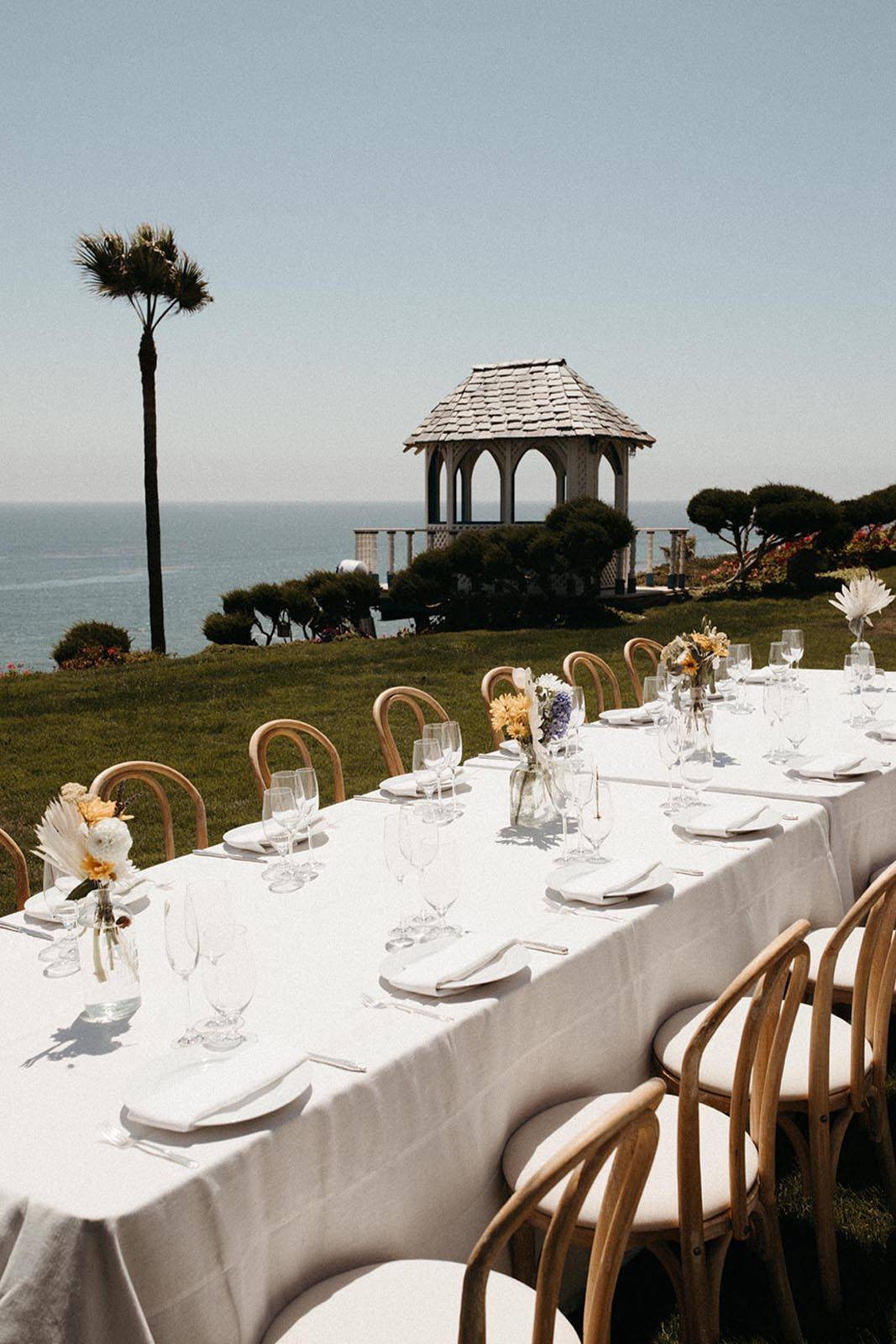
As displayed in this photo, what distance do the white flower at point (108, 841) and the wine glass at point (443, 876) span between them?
0.72 m

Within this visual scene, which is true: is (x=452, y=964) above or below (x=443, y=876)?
below

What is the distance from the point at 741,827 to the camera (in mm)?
3598

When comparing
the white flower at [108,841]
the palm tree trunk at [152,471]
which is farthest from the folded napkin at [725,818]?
the palm tree trunk at [152,471]

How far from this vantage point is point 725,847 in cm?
350

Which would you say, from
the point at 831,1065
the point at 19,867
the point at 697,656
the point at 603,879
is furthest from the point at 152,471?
the point at 831,1065

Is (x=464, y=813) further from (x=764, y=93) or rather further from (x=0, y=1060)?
(x=764, y=93)

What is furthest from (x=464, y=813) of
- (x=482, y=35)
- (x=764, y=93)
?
(x=764, y=93)

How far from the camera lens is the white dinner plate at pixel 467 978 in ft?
A: 7.95

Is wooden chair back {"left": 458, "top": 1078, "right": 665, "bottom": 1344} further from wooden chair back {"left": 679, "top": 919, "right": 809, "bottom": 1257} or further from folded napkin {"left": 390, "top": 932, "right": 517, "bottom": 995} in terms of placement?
folded napkin {"left": 390, "top": 932, "right": 517, "bottom": 995}

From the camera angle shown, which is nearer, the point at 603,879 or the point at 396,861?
the point at 396,861

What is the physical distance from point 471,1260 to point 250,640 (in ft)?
55.1

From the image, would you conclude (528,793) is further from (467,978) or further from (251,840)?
(467,978)

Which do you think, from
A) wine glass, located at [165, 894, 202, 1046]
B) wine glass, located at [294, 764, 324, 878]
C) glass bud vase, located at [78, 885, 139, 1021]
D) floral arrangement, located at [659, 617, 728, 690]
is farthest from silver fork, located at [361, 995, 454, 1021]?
floral arrangement, located at [659, 617, 728, 690]

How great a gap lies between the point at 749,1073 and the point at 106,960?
147 centimetres
